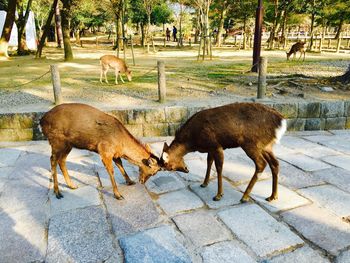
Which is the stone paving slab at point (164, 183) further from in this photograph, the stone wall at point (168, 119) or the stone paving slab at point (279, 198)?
the stone wall at point (168, 119)

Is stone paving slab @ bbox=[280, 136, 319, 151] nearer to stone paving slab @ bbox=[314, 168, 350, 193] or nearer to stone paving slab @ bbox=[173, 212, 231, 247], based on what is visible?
stone paving slab @ bbox=[314, 168, 350, 193]

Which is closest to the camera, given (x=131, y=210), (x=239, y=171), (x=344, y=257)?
(x=344, y=257)

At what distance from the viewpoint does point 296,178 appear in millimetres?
4586

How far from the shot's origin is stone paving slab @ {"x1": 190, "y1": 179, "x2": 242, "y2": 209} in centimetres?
392

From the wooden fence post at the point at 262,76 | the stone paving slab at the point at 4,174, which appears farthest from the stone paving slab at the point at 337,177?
the stone paving slab at the point at 4,174

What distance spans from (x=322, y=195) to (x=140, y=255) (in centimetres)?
245

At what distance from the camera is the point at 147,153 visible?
4008mm

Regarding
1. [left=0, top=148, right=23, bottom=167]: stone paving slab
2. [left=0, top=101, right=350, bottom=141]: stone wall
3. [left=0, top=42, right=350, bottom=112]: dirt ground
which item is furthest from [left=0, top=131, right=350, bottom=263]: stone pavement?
[left=0, top=42, right=350, bottom=112]: dirt ground

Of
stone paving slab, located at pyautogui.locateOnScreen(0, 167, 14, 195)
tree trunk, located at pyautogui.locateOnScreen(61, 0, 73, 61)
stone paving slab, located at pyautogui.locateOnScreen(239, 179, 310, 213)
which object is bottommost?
stone paving slab, located at pyautogui.locateOnScreen(0, 167, 14, 195)

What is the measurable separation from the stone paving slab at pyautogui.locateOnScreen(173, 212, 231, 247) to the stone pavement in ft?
0.03

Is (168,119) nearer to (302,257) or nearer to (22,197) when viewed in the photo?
(22,197)

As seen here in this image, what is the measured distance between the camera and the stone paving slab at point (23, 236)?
9.93 feet

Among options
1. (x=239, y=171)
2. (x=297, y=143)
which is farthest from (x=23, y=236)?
(x=297, y=143)

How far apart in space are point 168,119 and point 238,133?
344 centimetres
